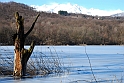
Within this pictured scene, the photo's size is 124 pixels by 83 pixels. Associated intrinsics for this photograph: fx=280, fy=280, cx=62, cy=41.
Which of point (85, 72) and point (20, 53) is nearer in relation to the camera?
point (20, 53)

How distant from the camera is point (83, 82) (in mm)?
7883

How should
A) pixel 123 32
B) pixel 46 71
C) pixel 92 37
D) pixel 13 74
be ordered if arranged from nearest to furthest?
pixel 13 74 → pixel 46 71 → pixel 92 37 → pixel 123 32

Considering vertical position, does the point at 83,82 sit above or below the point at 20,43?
below

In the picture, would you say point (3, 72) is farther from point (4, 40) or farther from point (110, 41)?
point (110, 41)

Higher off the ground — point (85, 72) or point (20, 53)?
point (20, 53)

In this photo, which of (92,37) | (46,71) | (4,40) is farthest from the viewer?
(92,37)

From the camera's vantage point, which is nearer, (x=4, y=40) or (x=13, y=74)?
(x=13, y=74)

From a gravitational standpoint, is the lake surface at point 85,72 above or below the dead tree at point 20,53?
below

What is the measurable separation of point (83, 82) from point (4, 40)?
25.6 meters

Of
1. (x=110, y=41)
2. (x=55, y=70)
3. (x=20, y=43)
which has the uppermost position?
(x=20, y=43)

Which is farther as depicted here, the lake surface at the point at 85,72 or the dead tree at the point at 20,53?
the dead tree at the point at 20,53

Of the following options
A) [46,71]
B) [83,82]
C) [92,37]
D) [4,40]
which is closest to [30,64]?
[46,71]

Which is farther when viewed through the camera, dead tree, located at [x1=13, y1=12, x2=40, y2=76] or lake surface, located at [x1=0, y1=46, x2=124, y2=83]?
dead tree, located at [x1=13, y1=12, x2=40, y2=76]

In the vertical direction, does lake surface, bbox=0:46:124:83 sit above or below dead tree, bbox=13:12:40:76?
below
